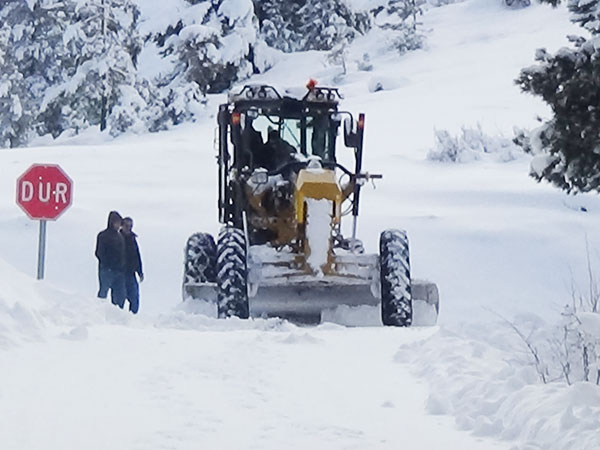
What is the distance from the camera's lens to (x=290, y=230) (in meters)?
11.0

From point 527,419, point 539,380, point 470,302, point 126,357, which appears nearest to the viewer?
point 527,419

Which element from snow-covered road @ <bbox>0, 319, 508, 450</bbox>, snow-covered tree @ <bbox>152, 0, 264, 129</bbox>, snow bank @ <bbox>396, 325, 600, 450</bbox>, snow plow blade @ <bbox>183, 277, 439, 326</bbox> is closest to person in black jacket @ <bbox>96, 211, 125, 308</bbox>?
snow plow blade @ <bbox>183, 277, 439, 326</bbox>

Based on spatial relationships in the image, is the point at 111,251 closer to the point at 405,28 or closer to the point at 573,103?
the point at 573,103

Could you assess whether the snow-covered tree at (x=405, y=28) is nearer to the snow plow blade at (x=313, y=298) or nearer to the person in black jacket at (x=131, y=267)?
the person in black jacket at (x=131, y=267)

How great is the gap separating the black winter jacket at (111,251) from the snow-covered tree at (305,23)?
27.7 meters

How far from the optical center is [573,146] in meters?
6.04

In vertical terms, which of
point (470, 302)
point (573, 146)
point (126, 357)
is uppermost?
point (573, 146)

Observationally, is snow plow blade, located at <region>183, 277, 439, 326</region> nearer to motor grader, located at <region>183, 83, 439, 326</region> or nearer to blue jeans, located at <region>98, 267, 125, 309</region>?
motor grader, located at <region>183, 83, 439, 326</region>

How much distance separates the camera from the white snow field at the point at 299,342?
470 cm

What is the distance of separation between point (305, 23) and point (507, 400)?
36.8 metres

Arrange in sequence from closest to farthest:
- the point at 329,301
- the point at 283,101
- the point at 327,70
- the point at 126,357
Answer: the point at 126,357
the point at 329,301
the point at 283,101
the point at 327,70

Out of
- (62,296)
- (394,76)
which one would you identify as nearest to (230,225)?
(62,296)

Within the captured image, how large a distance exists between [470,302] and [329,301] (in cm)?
350

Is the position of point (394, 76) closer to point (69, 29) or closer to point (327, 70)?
point (327, 70)
